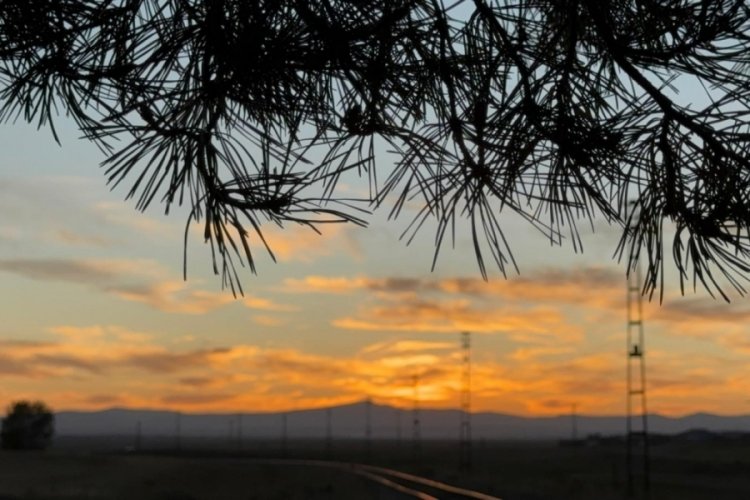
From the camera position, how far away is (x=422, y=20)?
555 cm

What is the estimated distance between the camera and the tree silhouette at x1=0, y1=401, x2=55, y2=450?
126875 mm

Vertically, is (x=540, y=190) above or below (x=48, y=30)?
below

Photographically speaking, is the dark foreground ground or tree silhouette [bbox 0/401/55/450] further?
tree silhouette [bbox 0/401/55/450]

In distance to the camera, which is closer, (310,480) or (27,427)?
(310,480)

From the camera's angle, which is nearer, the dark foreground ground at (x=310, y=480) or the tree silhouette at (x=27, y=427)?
the dark foreground ground at (x=310, y=480)

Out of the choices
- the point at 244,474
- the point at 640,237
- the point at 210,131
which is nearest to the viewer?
the point at 210,131

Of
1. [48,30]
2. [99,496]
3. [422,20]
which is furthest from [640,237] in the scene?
[99,496]

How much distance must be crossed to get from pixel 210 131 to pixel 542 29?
1869mm

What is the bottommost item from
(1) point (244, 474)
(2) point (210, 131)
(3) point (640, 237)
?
(1) point (244, 474)

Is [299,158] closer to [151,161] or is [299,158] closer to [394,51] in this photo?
[151,161]

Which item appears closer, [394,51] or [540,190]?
[540,190]

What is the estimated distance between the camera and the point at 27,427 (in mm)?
129500

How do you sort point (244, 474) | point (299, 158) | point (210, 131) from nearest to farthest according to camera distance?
point (299, 158) < point (210, 131) < point (244, 474)

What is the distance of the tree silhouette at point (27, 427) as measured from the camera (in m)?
127
